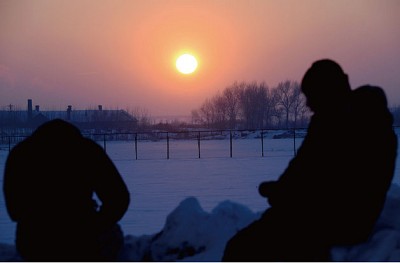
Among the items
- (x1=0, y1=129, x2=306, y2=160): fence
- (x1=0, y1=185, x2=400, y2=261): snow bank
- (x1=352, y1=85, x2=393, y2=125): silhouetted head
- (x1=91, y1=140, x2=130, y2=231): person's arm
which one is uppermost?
(x1=352, y1=85, x2=393, y2=125): silhouetted head

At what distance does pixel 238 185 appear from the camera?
10594 millimetres

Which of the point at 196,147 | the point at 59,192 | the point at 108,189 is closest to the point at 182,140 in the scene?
the point at 196,147

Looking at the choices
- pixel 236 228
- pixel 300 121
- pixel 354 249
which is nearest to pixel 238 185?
pixel 236 228

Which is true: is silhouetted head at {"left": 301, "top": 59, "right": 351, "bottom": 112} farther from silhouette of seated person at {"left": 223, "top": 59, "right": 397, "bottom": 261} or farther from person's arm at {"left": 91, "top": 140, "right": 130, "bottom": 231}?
person's arm at {"left": 91, "top": 140, "right": 130, "bottom": 231}

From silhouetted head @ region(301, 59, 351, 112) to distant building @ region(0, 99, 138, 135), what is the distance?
214 feet

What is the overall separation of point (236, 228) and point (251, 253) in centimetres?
140

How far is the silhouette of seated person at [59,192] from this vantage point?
2652mm

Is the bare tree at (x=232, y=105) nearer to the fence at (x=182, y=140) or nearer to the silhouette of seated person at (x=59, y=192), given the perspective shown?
the fence at (x=182, y=140)

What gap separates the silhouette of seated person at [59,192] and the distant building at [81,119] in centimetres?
6483

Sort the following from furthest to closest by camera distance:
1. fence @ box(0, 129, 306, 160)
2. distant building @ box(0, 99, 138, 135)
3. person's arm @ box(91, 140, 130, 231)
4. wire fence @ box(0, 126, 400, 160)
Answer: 1. distant building @ box(0, 99, 138, 135)
2. wire fence @ box(0, 126, 400, 160)
3. fence @ box(0, 129, 306, 160)
4. person's arm @ box(91, 140, 130, 231)

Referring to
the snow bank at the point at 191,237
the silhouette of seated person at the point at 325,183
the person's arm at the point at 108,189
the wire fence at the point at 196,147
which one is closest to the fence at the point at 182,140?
the wire fence at the point at 196,147

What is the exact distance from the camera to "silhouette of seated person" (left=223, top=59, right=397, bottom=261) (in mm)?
2420

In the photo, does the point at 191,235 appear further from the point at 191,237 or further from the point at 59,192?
the point at 59,192

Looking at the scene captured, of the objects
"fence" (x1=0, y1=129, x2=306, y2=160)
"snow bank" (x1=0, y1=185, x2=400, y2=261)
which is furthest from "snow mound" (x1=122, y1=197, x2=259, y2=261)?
"fence" (x1=0, y1=129, x2=306, y2=160)
